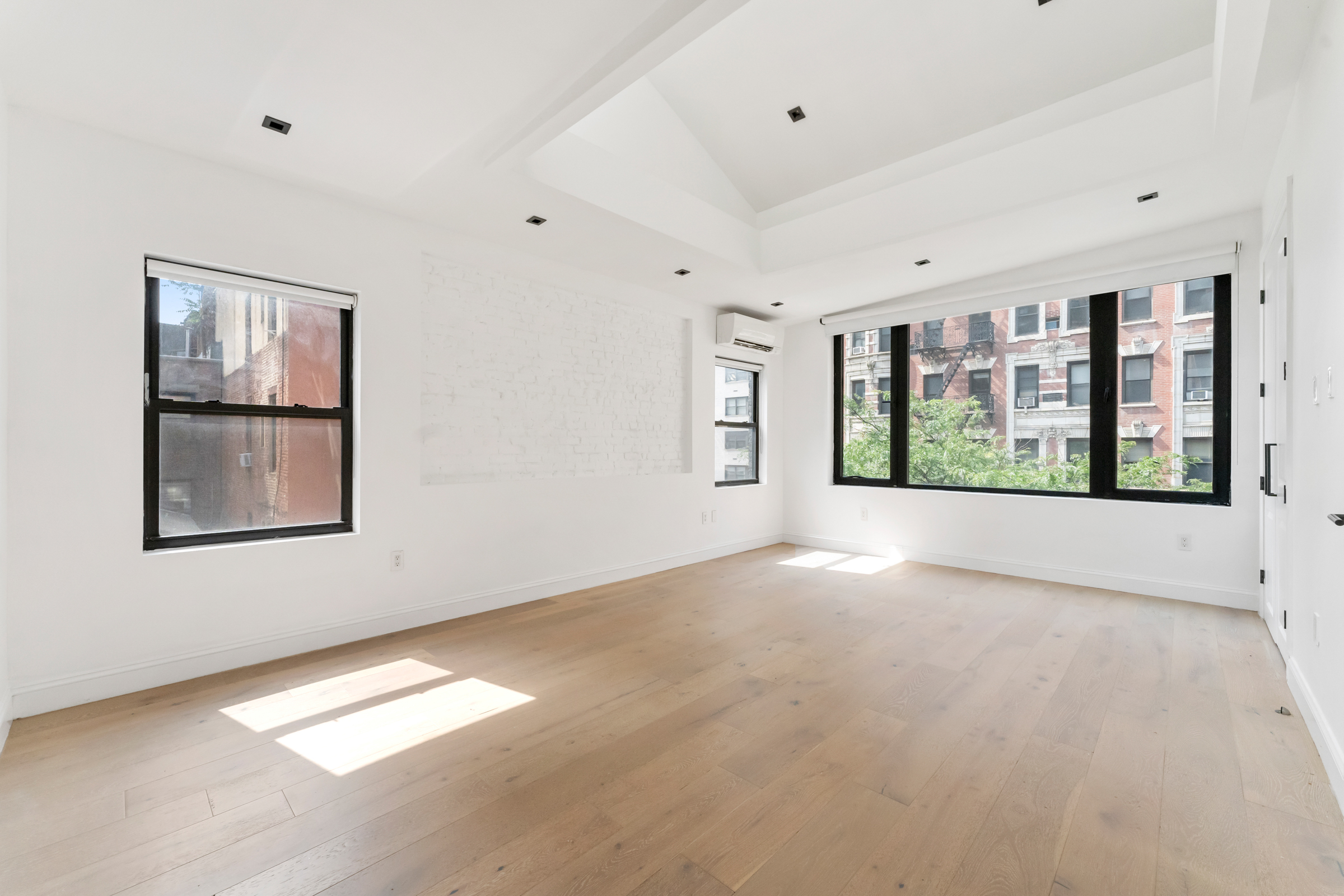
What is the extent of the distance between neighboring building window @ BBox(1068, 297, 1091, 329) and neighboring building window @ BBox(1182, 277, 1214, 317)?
59 cm

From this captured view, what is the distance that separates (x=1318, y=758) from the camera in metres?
2.11

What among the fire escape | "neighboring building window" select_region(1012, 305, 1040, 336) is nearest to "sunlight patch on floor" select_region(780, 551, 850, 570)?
the fire escape

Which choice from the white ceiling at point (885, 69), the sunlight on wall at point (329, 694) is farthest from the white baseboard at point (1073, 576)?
the sunlight on wall at point (329, 694)

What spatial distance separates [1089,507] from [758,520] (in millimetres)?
2929

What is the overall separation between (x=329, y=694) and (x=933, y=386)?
17.5 ft

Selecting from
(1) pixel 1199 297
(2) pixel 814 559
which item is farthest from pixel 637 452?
(1) pixel 1199 297

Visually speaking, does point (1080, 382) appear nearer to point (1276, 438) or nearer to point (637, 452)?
point (1276, 438)

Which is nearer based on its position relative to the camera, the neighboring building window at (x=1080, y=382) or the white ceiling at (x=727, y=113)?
the white ceiling at (x=727, y=113)

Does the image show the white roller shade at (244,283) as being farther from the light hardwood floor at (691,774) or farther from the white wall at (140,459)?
the light hardwood floor at (691,774)

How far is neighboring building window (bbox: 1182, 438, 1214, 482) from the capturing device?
14.0ft

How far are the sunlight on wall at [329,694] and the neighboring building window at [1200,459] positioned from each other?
17.1ft

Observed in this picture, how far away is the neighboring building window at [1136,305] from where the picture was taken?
4496 mm

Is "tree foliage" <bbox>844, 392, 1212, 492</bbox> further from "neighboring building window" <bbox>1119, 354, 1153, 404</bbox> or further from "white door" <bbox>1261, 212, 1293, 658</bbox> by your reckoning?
"white door" <bbox>1261, 212, 1293, 658</bbox>

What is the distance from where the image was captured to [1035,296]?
4.91 metres
